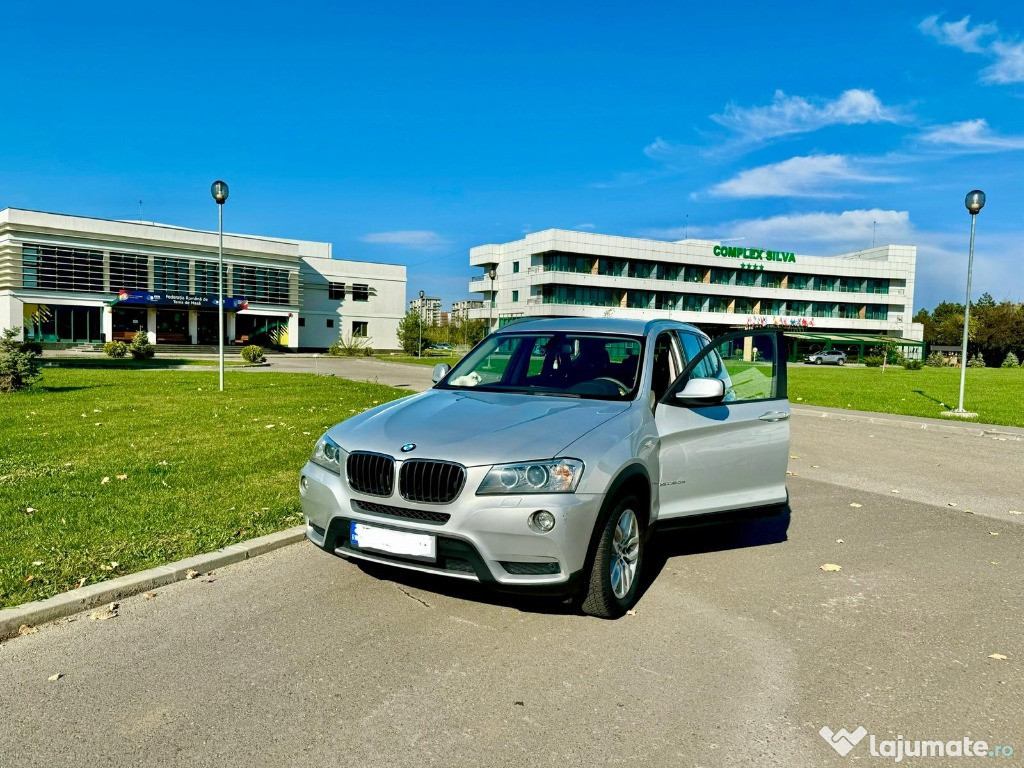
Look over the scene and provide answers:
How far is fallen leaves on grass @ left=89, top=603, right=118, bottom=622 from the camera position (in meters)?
4.05

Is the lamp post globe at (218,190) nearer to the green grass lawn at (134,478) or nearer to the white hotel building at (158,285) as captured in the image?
the green grass lawn at (134,478)

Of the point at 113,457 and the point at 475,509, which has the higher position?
the point at 475,509

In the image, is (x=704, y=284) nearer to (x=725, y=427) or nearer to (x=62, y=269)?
(x=62, y=269)

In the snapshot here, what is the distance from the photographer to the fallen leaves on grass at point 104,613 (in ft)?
13.3

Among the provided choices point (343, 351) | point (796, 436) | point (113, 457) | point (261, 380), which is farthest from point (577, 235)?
point (113, 457)

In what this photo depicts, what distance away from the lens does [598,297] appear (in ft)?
266

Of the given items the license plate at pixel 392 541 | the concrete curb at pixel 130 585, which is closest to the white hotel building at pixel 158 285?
the concrete curb at pixel 130 585

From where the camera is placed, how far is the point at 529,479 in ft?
12.1

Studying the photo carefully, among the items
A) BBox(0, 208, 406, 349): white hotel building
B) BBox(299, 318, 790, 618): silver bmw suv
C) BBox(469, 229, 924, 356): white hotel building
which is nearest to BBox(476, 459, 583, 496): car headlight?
BBox(299, 318, 790, 618): silver bmw suv

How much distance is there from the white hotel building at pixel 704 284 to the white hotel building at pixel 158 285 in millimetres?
19745

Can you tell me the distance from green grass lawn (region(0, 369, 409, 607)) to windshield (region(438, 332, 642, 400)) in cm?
202

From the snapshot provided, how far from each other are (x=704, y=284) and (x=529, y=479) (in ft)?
286

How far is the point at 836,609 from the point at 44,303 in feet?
188

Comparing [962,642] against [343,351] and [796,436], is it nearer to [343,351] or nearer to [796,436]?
[796,436]
